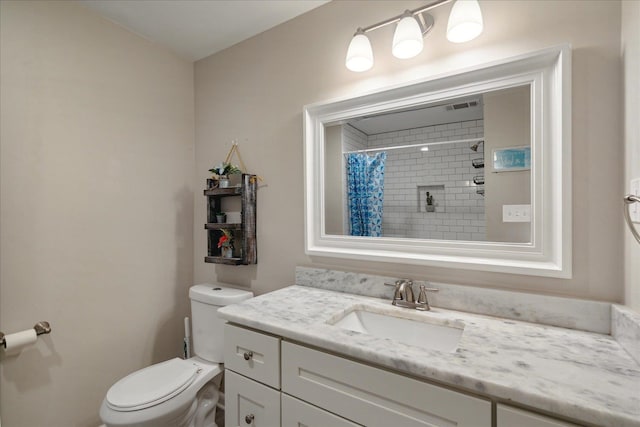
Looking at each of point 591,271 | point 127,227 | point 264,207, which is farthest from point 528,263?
point 127,227

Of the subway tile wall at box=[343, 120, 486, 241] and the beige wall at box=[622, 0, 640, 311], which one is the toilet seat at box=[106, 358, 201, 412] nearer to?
the subway tile wall at box=[343, 120, 486, 241]

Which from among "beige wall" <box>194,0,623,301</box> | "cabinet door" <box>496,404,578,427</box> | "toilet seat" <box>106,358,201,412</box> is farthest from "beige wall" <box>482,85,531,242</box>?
"toilet seat" <box>106,358,201,412</box>

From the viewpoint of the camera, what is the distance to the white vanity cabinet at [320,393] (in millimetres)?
749

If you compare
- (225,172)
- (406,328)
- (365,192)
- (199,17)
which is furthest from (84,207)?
(406,328)

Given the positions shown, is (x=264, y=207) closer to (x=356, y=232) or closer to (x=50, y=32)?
(x=356, y=232)

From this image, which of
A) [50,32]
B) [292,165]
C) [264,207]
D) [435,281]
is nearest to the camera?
[435,281]

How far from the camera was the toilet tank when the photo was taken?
65.8 inches

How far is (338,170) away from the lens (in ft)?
5.15

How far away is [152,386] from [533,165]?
191 cm

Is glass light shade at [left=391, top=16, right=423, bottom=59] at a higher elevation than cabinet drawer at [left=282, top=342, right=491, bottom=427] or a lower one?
higher

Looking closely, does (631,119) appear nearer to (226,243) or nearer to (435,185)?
(435,185)

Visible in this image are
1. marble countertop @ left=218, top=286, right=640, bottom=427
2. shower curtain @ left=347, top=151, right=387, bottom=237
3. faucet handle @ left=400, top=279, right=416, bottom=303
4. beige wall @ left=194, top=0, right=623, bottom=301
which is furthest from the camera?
shower curtain @ left=347, top=151, right=387, bottom=237

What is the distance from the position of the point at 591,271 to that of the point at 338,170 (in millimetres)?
1086

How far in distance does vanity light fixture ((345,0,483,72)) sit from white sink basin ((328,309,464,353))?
1.08 meters
